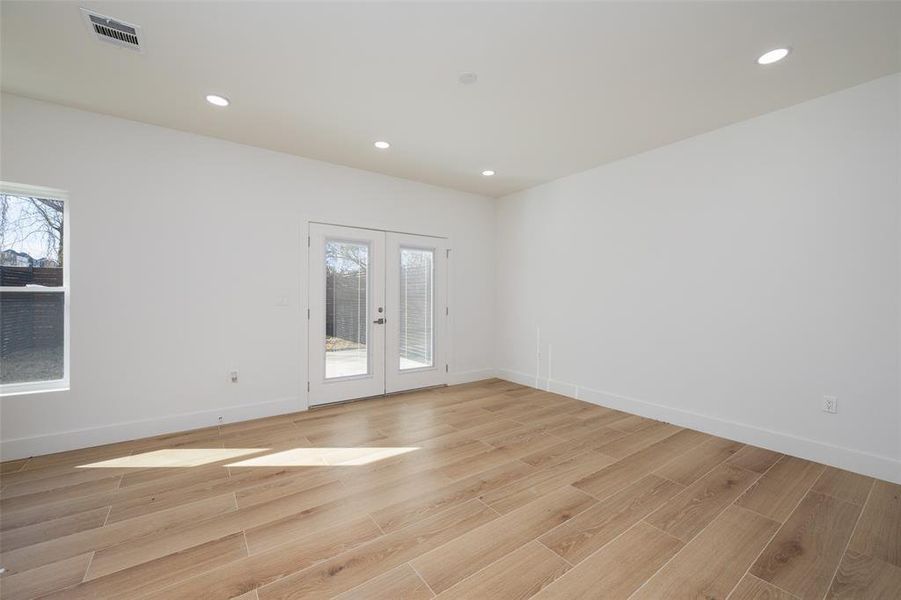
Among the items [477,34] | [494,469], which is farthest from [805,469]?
[477,34]

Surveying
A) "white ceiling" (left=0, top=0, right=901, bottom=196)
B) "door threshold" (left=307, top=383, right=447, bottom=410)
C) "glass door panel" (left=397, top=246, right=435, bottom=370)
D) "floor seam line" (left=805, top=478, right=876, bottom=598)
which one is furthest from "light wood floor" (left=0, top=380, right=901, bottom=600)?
"white ceiling" (left=0, top=0, right=901, bottom=196)

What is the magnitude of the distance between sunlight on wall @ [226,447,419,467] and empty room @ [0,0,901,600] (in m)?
0.03

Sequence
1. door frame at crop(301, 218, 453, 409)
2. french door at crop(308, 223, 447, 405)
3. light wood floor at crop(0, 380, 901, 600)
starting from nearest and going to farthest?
light wood floor at crop(0, 380, 901, 600)
door frame at crop(301, 218, 453, 409)
french door at crop(308, 223, 447, 405)

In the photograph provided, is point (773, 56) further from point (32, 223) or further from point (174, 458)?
point (32, 223)

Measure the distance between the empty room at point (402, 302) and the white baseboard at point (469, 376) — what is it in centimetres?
58

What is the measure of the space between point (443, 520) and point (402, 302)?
314 centimetres

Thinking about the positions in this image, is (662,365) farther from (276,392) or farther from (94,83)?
(94,83)

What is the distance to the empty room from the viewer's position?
193 centimetres

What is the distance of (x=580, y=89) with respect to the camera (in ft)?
9.00

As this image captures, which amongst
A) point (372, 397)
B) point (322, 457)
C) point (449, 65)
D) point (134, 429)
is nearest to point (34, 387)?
point (134, 429)

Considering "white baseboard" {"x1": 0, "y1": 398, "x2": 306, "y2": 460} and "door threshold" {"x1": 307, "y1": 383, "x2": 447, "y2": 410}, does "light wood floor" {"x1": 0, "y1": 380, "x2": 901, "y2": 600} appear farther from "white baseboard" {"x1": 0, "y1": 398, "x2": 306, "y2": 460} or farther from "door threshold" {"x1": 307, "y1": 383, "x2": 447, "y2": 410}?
"door threshold" {"x1": 307, "y1": 383, "x2": 447, "y2": 410}

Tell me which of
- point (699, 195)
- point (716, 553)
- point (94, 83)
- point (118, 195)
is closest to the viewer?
point (716, 553)

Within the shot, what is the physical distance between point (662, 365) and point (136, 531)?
438 centimetres

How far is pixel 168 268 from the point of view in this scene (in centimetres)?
345
